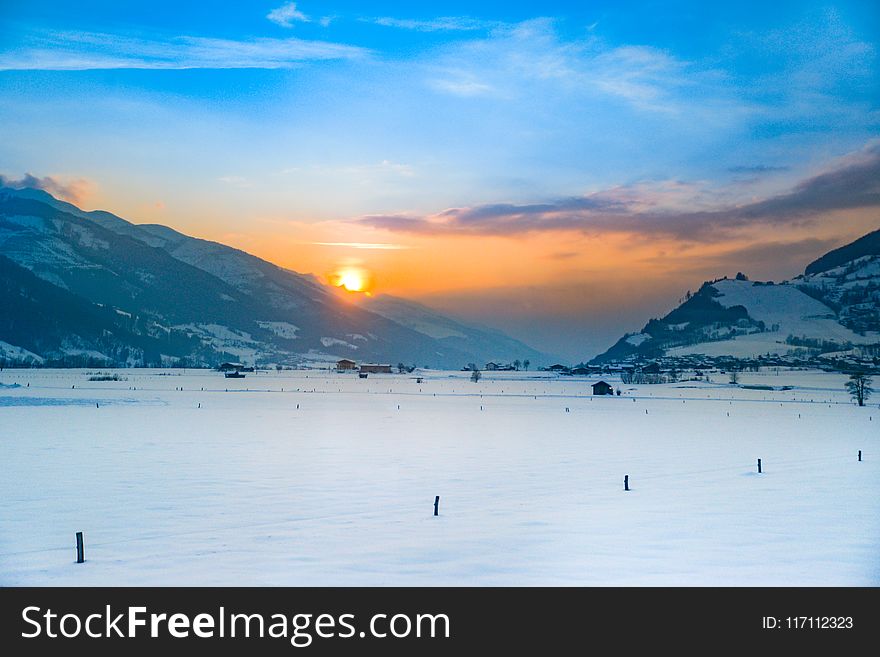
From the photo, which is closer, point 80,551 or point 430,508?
point 80,551

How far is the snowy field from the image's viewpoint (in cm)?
1917

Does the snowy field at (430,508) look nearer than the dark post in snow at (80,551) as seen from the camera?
Yes

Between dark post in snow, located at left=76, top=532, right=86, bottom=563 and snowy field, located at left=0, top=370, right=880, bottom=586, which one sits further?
dark post in snow, located at left=76, top=532, right=86, bottom=563

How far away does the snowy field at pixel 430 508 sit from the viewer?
755 inches

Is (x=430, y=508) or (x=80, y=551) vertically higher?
(x=80, y=551)

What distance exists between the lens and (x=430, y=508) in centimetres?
2762
